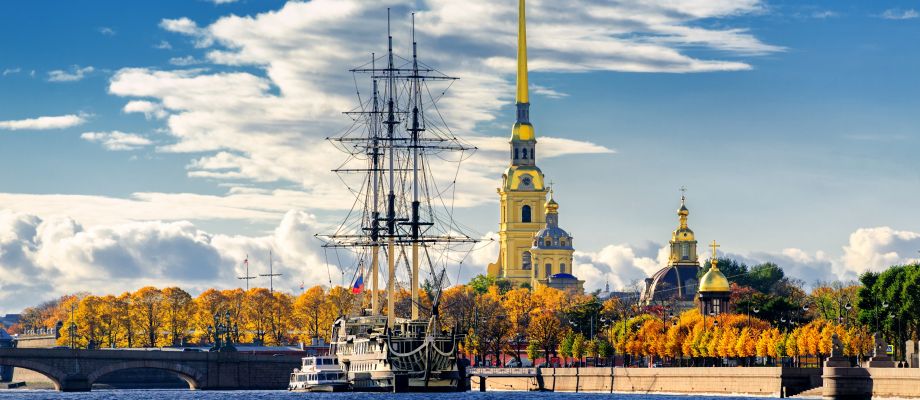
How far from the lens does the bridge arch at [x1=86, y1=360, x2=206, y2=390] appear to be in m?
180

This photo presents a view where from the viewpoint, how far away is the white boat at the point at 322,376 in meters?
153

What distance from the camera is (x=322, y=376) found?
154875 millimetres

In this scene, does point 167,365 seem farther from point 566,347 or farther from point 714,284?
point 714,284

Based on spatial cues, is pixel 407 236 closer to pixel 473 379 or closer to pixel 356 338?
pixel 356 338

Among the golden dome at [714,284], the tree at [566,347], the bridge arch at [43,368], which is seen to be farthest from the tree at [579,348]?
the bridge arch at [43,368]

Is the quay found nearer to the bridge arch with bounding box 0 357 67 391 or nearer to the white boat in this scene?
the white boat

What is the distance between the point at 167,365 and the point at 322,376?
3419 centimetres

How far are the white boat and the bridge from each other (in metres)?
28.4

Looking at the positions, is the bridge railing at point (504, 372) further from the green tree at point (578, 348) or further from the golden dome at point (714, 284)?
the golden dome at point (714, 284)

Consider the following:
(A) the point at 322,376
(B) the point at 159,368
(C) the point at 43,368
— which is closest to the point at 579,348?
(A) the point at 322,376

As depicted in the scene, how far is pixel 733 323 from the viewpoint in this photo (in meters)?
173

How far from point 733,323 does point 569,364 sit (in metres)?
25.9

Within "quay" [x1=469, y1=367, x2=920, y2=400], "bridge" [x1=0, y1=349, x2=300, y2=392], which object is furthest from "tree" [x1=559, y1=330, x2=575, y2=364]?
"bridge" [x1=0, y1=349, x2=300, y2=392]

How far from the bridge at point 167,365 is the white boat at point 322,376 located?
28.4 meters
